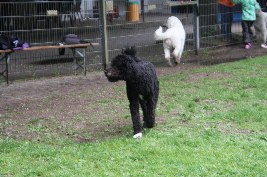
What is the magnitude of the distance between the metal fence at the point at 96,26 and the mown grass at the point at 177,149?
315 cm

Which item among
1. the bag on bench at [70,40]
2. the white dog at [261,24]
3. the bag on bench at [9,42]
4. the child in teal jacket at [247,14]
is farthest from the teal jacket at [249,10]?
the bag on bench at [9,42]

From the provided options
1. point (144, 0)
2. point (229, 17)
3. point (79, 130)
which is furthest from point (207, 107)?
point (229, 17)

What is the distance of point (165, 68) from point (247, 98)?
402 cm

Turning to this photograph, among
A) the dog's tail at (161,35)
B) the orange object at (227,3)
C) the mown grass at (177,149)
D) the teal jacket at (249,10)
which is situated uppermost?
the orange object at (227,3)

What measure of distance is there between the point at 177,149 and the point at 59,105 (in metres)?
3.41

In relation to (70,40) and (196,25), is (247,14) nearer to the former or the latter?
(196,25)

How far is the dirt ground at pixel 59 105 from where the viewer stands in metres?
6.44

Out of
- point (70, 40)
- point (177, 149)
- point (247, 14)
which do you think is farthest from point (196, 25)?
point (177, 149)

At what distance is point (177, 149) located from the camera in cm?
523

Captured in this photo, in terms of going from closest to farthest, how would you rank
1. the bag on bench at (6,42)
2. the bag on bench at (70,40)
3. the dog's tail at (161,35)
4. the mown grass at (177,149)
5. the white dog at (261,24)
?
the mown grass at (177,149) < the bag on bench at (6,42) < the bag on bench at (70,40) < the dog's tail at (161,35) < the white dog at (261,24)

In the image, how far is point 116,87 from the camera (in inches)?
367

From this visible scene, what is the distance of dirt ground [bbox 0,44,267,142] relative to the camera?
254 inches

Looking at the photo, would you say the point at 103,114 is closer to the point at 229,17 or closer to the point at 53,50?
the point at 53,50

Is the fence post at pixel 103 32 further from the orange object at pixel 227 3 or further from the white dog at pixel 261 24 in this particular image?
the white dog at pixel 261 24
